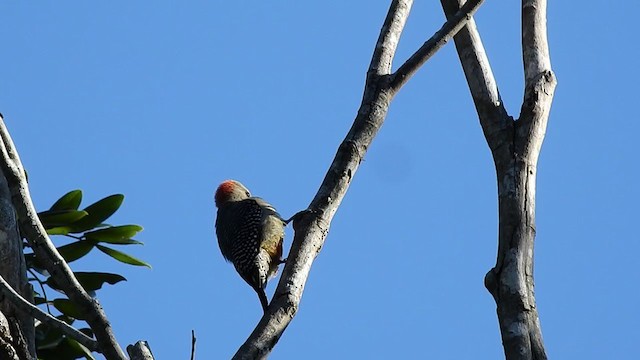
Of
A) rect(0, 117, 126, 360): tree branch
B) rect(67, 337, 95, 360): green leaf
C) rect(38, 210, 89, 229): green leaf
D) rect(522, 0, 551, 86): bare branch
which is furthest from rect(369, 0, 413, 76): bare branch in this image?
rect(67, 337, 95, 360): green leaf

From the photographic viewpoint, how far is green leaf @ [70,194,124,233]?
5426 millimetres

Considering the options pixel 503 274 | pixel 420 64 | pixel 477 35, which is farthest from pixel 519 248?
pixel 477 35

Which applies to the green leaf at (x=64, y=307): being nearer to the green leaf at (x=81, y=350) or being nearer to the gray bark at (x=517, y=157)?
→ the green leaf at (x=81, y=350)

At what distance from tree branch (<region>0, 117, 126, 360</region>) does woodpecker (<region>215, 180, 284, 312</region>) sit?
3163mm

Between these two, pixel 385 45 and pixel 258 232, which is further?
pixel 258 232

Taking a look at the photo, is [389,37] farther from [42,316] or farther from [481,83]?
[42,316]

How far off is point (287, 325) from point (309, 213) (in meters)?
0.56

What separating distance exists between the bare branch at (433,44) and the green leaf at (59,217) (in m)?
1.87

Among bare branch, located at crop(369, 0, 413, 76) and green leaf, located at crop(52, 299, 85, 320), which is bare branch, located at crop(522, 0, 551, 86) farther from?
green leaf, located at crop(52, 299, 85, 320)

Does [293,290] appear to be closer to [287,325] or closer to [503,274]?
[287,325]

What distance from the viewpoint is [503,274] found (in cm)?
381

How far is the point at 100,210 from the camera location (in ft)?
17.9

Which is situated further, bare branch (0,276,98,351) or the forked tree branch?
the forked tree branch

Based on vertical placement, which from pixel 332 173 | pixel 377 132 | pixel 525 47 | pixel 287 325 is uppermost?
pixel 525 47
